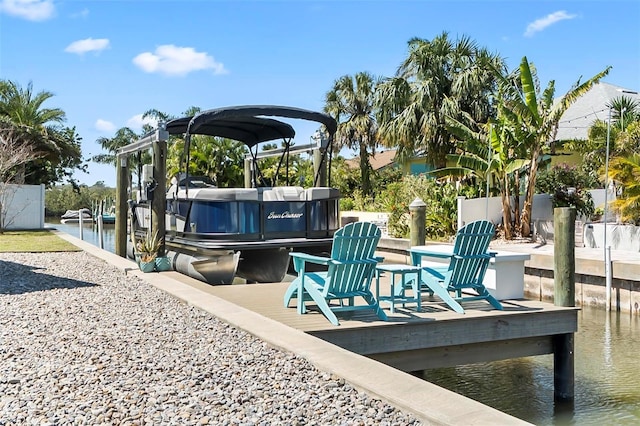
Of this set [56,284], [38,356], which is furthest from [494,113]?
[38,356]

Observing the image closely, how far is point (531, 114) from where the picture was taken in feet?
Answer: 63.5

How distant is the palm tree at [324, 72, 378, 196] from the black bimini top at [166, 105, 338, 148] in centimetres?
2168

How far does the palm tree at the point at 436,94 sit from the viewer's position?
1075 inches

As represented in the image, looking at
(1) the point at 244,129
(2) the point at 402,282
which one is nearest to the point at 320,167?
(1) the point at 244,129

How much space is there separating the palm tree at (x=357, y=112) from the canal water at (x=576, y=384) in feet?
84.8

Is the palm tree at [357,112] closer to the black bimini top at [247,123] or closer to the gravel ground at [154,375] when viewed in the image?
the black bimini top at [247,123]

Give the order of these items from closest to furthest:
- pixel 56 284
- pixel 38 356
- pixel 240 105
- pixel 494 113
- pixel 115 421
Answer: pixel 115 421 → pixel 38 356 → pixel 56 284 → pixel 240 105 → pixel 494 113

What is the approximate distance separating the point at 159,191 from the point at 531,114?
39.7ft

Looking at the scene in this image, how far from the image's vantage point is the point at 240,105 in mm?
11469

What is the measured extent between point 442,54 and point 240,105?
19.2 metres

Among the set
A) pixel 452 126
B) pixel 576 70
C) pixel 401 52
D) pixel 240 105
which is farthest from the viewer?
pixel 401 52

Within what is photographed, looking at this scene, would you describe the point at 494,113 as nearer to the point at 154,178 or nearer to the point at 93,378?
the point at 154,178

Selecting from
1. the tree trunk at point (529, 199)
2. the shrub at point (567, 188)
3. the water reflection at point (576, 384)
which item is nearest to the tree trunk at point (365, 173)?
the shrub at point (567, 188)

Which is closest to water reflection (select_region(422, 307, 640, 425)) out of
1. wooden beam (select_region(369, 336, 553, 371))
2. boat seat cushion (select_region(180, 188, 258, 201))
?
wooden beam (select_region(369, 336, 553, 371))
